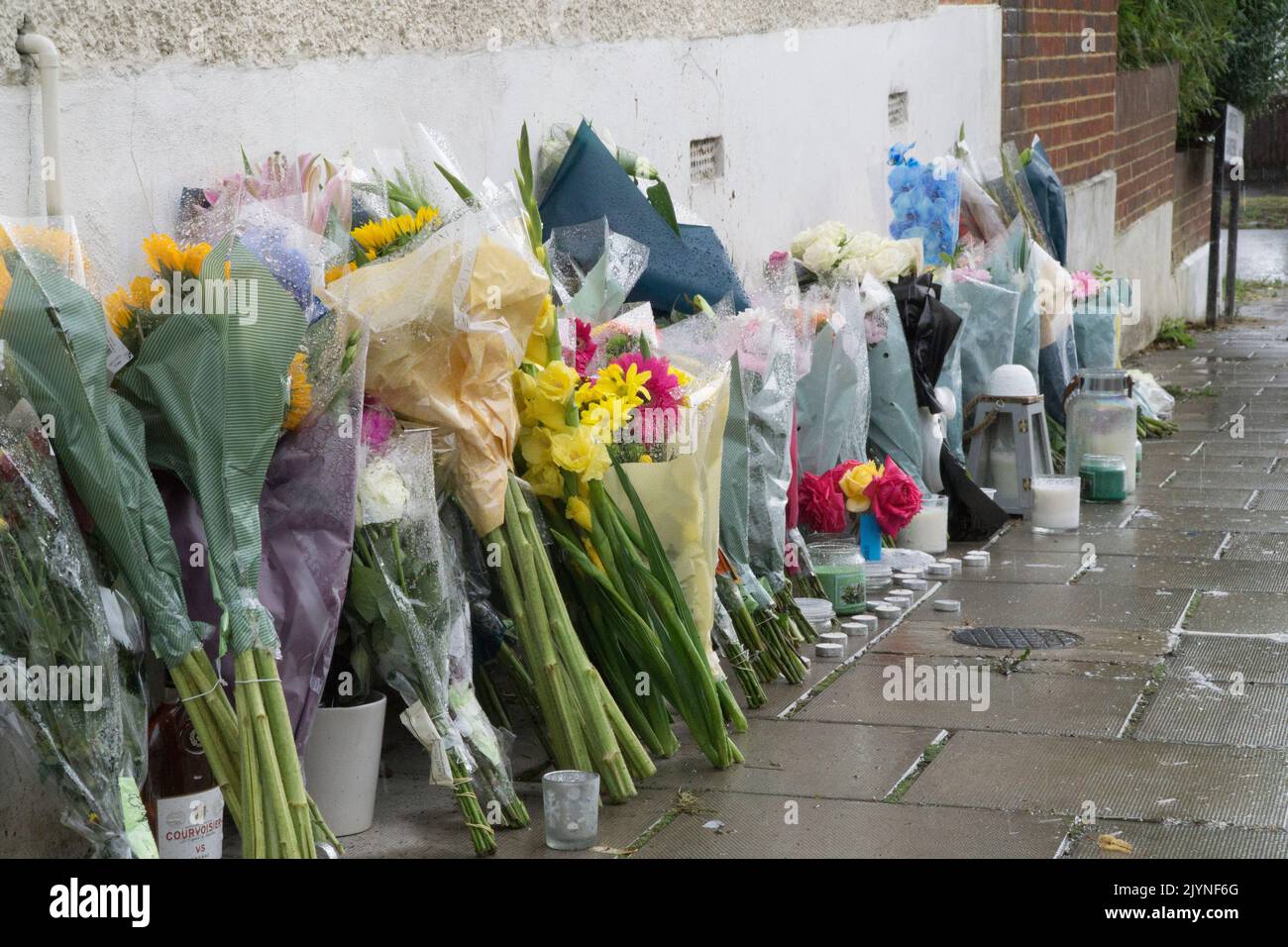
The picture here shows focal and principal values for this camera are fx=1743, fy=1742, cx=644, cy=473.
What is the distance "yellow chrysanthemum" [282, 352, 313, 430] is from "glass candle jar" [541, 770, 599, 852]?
96cm

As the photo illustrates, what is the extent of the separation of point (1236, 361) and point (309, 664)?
1074 cm

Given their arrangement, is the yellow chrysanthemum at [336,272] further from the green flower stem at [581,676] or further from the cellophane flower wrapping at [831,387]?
the cellophane flower wrapping at [831,387]

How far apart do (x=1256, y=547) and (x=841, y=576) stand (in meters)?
2.01

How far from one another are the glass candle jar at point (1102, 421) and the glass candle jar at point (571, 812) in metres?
4.54

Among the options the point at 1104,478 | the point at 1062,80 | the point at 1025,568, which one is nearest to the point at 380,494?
the point at 1025,568

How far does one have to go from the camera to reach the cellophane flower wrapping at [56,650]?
2975mm

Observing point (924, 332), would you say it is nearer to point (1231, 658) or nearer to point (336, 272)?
point (1231, 658)

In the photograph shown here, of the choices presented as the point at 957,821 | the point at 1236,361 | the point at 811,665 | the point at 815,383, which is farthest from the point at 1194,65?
the point at 957,821

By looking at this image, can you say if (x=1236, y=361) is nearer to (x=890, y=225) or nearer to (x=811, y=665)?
(x=890, y=225)

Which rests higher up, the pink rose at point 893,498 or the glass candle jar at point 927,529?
the pink rose at point 893,498

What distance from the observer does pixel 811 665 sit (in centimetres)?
516

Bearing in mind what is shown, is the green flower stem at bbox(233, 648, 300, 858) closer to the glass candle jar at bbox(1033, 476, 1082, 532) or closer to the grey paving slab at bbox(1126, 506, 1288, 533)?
the glass candle jar at bbox(1033, 476, 1082, 532)

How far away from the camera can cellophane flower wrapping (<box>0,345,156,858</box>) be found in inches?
117

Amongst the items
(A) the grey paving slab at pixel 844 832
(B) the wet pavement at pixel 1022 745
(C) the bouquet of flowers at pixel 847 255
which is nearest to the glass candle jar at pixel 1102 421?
(B) the wet pavement at pixel 1022 745
